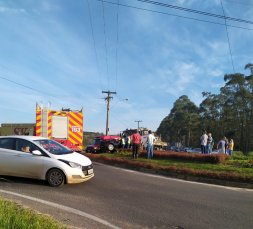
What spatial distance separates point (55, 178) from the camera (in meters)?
6.60

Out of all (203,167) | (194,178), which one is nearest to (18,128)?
(203,167)

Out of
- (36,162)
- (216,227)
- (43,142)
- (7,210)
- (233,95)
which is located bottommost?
(216,227)

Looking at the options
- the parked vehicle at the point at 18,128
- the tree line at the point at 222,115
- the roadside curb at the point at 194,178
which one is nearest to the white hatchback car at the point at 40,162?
the roadside curb at the point at 194,178

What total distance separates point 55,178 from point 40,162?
0.65 meters

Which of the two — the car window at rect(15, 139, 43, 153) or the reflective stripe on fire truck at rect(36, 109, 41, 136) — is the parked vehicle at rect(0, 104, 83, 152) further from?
the car window at rect(15, 139, 43, 153)

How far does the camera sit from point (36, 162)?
6.70 metres

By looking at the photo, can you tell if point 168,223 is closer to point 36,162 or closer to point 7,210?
point 7,210

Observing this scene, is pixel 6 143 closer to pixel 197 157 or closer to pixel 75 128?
pixel 75 128

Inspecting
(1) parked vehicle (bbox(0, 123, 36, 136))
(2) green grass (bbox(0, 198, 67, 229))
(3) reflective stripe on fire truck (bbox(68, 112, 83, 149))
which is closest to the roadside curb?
(3) reflective stripe on fire truck (bbox(68, 112, 83, 149))

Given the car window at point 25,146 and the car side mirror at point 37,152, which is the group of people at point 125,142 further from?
the car side mirror at point 37,152

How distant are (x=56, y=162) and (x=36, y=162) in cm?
65

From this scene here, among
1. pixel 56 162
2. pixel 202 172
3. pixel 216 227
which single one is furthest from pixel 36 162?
pixel 202 172

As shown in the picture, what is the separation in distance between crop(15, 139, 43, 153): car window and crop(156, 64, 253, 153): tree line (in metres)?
39.0

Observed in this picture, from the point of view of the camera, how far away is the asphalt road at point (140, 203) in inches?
173
